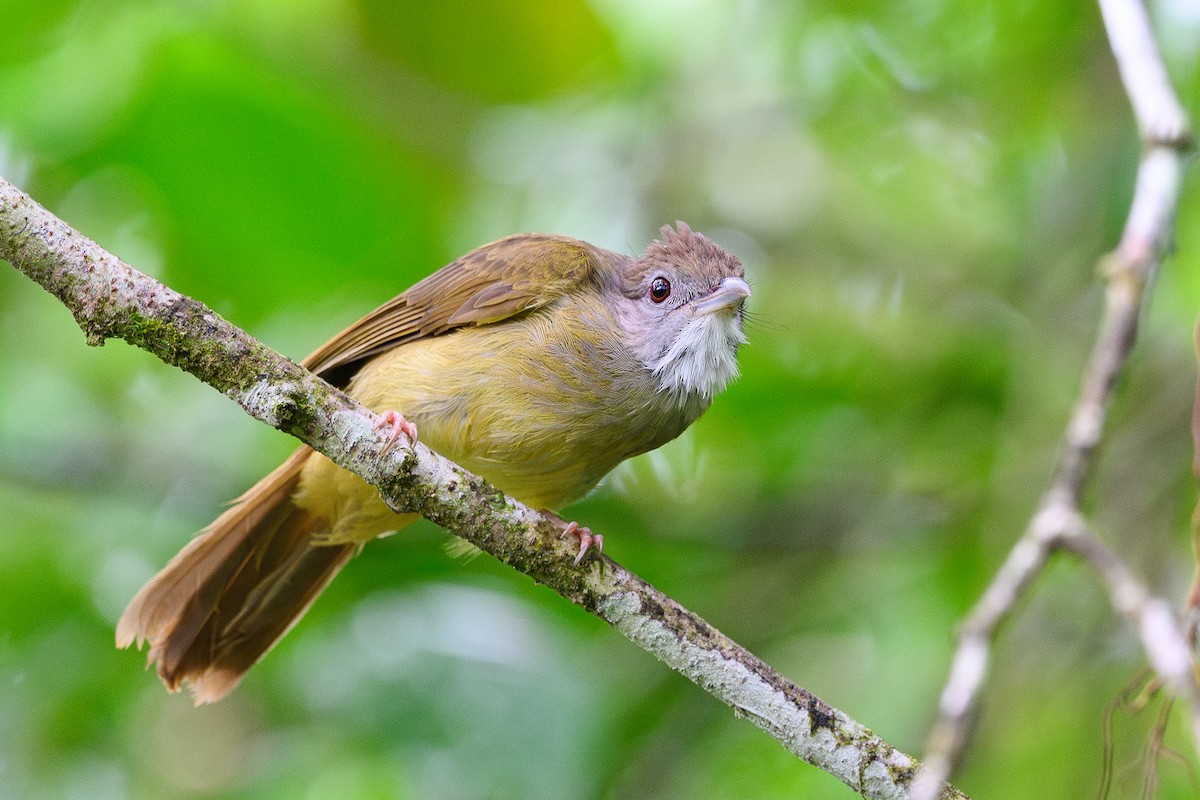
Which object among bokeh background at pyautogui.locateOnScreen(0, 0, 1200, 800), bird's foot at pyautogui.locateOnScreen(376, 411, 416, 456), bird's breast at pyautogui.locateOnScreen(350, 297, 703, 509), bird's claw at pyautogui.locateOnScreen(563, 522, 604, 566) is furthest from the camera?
bokeh background at pyautogui.locateOnScreen(0, 0, 1200, 800)

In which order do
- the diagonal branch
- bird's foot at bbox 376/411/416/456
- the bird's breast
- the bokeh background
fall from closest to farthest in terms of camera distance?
A: 1. the diagonal branch
2. bird's foot at bbox 376/411/416/456
3. the bird's breast
4. the bokeh background

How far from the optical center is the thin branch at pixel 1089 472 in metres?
2.46

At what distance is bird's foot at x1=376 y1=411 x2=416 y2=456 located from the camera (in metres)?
3.11

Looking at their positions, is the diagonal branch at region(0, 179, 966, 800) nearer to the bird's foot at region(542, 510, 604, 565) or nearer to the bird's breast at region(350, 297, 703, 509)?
the bird's foot at region(542, 510, 604, 565)

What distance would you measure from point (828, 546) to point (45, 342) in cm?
356

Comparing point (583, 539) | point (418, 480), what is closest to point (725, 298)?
point (583, 539)

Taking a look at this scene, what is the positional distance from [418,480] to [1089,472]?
1647 mm

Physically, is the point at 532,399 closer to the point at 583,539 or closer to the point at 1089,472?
the point at 583,539

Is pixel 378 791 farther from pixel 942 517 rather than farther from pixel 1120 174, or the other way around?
pixel 1120 174

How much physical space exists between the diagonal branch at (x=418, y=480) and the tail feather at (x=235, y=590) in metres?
1.25

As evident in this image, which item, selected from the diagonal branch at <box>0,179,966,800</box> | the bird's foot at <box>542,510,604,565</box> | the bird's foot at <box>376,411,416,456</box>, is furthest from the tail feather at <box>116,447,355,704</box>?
the diagonal branch at <box>0,179,966,800</box>

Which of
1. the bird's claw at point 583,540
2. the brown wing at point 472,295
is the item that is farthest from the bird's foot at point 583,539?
the brown wing at point 472,295

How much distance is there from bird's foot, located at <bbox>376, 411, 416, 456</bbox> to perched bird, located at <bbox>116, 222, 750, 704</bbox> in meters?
0.02

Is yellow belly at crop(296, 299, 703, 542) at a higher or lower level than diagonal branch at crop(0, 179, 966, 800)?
higher
